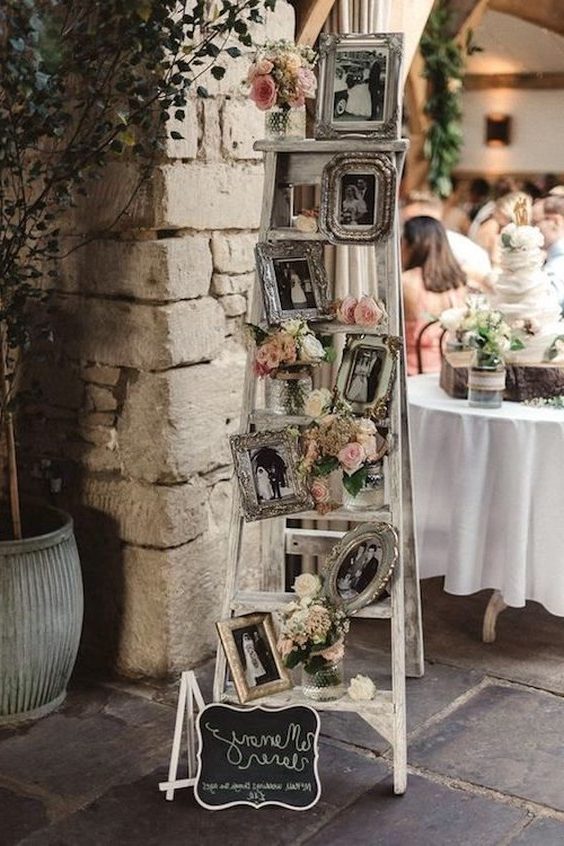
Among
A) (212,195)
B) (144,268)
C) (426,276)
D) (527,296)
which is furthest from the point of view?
(426,276)

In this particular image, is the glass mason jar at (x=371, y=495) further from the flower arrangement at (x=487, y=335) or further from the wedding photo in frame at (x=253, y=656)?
the flower arrangement at (x=487, y=335)

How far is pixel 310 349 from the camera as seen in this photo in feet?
9.96

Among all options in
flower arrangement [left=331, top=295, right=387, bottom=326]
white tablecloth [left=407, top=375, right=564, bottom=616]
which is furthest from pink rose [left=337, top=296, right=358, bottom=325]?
white tablecloth [left=407, top=375, right=564, bottom=616]

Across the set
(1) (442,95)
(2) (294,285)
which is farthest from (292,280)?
(1) (442,95)

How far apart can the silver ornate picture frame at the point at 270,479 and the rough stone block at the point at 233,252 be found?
85cm

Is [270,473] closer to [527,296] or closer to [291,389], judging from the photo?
[291,389]

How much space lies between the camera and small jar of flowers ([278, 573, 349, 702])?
303 centimetres

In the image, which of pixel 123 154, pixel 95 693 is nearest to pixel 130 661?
pixel 95 693

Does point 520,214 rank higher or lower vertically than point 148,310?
higher

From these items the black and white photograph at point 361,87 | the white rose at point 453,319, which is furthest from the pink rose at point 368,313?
the white rose at point 453,319

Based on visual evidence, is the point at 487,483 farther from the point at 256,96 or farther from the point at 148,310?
the point at 256,96

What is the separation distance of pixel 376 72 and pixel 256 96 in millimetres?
317

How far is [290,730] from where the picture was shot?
2.97 metres

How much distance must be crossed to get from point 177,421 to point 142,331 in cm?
29
